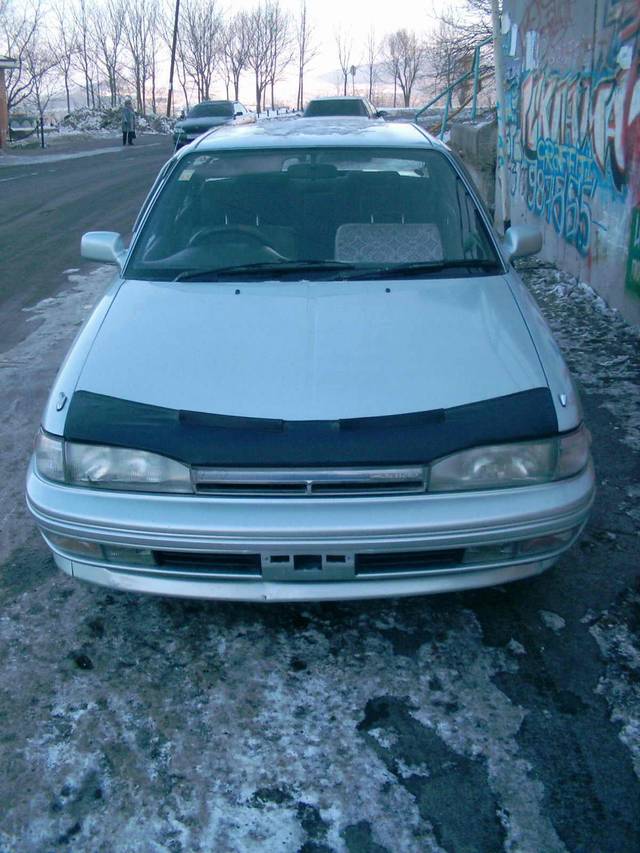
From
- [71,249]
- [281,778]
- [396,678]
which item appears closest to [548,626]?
[396,678]

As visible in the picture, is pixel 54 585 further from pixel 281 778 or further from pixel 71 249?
pixel 71 249

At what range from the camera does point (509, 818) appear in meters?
2.12

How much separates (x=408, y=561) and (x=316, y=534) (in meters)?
0.34

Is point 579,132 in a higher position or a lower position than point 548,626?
higher

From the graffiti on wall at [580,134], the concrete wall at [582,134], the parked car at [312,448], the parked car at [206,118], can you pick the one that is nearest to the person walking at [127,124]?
the parked car at [206,118]

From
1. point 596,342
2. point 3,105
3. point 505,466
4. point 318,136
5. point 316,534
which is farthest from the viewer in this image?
point 3,105

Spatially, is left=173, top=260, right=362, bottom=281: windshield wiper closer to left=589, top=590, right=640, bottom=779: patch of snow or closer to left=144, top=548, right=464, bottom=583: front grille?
left=144, top=548, right=464, bottom=583: front grille

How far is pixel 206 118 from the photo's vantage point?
83.1 ft

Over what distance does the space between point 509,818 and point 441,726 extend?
1.18 ft

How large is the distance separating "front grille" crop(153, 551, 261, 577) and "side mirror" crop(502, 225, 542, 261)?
1.98 metres

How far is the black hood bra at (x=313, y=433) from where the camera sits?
7.86 ft

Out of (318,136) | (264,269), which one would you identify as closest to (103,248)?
(264,269)

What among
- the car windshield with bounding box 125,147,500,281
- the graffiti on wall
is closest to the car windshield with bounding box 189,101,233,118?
the graffiti on wall

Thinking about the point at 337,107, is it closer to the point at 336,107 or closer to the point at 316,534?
the point at 336,107
